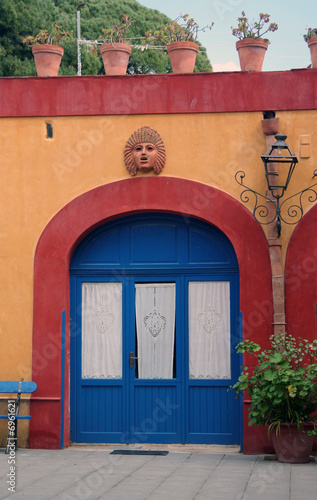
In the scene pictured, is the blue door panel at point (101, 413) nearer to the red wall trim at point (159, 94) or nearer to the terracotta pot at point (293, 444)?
the terracotta pot at point (293, 444)

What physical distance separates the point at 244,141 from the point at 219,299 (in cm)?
195

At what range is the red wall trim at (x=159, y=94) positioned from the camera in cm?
956

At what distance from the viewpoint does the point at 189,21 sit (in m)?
9.98

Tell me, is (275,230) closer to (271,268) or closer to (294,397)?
(271,268)

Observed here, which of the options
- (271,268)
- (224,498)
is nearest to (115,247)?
(271,268)

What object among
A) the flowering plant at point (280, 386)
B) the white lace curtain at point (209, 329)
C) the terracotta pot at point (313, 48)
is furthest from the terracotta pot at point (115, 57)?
the flowering plant at point (280, 386)

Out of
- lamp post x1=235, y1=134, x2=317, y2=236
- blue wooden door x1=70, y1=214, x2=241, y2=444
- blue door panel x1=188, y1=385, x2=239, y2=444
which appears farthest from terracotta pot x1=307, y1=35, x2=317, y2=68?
blue door panel x1=188, y1=385, x2=239, y2=444

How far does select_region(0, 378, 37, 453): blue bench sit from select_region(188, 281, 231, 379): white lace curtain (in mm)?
1989

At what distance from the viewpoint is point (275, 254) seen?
9328 mm

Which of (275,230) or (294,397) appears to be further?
(275,230)

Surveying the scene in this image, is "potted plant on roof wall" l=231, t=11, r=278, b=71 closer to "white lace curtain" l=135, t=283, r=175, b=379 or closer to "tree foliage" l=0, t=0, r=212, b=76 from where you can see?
"white lace curtain" l=135, t=283, r=175, b=379

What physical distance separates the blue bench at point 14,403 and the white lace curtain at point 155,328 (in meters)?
1.41

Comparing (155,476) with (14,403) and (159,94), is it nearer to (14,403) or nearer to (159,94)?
(14,403)

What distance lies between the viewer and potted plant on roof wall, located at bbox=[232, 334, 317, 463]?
27.9ft
